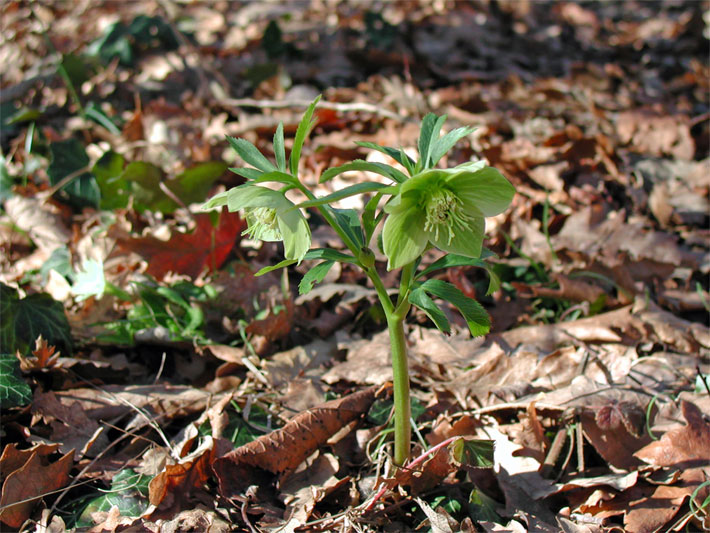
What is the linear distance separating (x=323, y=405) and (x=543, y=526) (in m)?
0.59

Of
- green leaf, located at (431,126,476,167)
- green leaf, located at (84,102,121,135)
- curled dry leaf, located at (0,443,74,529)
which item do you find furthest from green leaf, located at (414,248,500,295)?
green leaf, located at (84,102,121,135)

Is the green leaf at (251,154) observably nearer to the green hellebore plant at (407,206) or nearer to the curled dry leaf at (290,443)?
the green hellebore plant at (407,206)

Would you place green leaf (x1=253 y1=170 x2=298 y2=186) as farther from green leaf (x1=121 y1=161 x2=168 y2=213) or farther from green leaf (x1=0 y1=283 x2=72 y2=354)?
green leaf (x1=121 y1=161 x2=168 y2=213)

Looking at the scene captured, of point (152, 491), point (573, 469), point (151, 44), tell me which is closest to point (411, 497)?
point (573, 469)

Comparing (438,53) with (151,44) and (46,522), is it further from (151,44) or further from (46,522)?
(46,522)

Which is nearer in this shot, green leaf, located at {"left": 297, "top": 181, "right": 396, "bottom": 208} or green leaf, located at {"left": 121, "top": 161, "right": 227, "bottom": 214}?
green leaf, located at {"left": 297, "top": 181, "right": 396, "bottom": 208}

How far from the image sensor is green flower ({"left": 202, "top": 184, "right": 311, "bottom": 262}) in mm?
943

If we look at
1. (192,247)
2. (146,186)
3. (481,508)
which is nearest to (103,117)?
Result: (146,186)

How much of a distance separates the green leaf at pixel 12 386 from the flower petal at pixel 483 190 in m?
1.23

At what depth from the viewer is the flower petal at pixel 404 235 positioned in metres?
0.94

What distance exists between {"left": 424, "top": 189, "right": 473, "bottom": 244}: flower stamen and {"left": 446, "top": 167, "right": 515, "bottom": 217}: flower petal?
2 cm

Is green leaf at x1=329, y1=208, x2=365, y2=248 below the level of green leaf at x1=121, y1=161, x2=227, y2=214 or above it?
above

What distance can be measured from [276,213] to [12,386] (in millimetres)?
973

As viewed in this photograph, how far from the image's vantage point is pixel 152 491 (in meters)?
1.30
